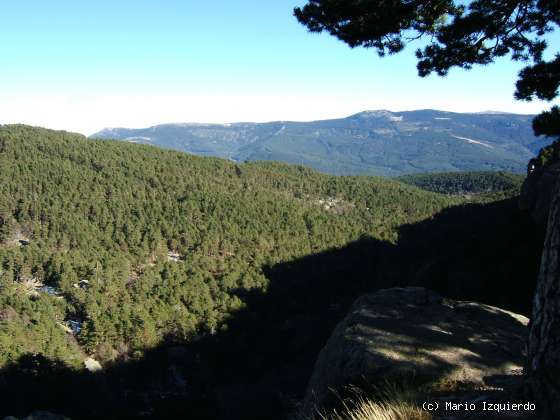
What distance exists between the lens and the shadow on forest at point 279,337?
45.7 metres

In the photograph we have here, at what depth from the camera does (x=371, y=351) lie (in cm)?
1084

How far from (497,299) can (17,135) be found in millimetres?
203443

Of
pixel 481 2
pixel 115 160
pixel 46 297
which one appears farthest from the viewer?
pixel 115 160

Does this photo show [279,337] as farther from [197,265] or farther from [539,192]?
[539,192]

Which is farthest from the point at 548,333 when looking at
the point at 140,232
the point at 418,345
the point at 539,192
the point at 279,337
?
the point at 140,232

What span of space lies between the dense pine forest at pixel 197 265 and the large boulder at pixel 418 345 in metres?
26.8

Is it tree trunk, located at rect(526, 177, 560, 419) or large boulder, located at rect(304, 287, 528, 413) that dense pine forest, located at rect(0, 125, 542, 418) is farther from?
tree trunk, located at rect(526, 177, 560, 419)

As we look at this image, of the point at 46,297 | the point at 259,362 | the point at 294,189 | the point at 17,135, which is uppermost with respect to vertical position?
the point at 17,135

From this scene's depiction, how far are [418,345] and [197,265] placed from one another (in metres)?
104

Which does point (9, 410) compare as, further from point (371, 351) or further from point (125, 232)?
point (125, 232)

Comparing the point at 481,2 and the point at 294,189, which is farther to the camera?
the point at 294,189

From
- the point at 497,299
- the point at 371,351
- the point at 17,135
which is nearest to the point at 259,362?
the point at 497,299

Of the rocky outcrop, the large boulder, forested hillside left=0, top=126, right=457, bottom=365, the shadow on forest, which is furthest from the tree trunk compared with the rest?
forested hillside left=0, top=126, right=457, bottom=365

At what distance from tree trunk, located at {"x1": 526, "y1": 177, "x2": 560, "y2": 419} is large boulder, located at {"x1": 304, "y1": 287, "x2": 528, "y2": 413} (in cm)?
302
